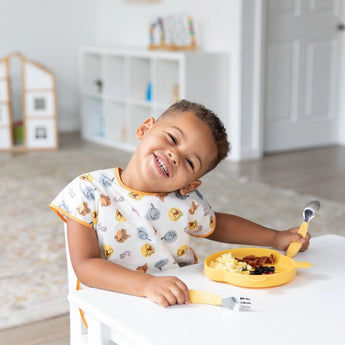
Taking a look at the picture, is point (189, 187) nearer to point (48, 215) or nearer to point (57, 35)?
point (48, 215)

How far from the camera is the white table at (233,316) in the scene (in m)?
0.72

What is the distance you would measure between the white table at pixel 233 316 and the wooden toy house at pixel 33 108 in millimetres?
3744

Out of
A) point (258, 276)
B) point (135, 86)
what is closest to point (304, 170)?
point (135, 86)

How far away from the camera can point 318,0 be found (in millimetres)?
4457

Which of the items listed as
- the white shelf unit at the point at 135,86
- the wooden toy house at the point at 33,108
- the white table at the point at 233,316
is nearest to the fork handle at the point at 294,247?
the white table at the point at 233,316

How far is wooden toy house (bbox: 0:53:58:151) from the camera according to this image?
4.49 metres

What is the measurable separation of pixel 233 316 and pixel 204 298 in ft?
0.20

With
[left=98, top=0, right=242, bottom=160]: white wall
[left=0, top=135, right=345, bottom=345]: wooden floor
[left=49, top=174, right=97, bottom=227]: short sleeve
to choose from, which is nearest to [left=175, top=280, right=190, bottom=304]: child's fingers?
[left=49, top=174, right=97, bottom=227]: short sleeve

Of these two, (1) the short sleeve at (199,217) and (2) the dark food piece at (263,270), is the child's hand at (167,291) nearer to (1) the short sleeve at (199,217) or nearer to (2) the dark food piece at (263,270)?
(2) the dark food piece at (263,270)

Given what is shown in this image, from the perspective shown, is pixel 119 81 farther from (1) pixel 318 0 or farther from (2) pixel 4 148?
(1) pixel 318 0

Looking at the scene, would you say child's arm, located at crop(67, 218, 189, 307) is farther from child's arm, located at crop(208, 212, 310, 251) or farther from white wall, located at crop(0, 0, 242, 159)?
white wall, located at crop(0, 0, 242, 159)

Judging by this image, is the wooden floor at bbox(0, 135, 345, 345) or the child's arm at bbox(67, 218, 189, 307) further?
the wooden floor at bbox(0, 135, 345, 345)

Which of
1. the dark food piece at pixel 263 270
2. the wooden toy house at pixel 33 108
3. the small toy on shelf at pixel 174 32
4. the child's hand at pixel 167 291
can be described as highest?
the small toy on shelf at pixel 174 32

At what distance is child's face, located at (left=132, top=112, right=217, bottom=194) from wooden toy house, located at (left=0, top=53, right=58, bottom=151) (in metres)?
3.60
